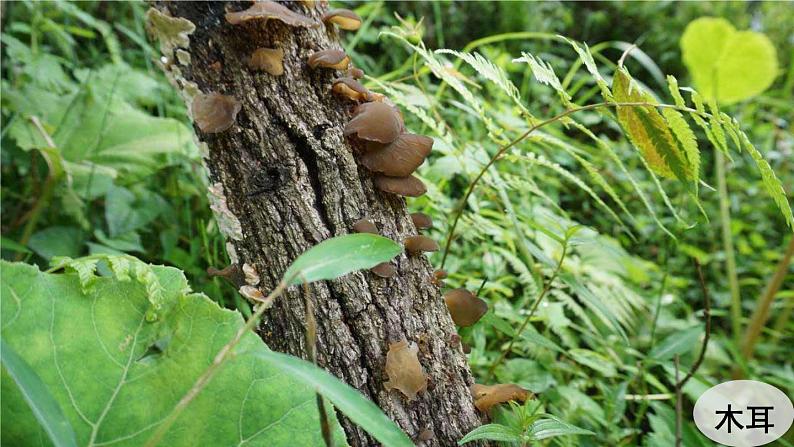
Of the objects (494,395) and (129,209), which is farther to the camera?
(129,209)

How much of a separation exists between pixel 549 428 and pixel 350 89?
2.17 feet

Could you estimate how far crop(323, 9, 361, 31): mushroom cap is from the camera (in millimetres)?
1212

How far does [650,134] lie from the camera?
1181 millimetres

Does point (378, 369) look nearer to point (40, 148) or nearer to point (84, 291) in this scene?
point (84, 291)

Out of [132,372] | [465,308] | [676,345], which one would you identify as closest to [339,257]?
[132,372]

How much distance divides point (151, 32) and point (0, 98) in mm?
1367

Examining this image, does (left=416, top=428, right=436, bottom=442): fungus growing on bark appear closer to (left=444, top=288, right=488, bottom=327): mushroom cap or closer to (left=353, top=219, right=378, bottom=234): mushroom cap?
(left=444, top=288, right=488, bottom=327): mushroom cap

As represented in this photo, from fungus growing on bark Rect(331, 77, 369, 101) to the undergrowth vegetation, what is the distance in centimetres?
17

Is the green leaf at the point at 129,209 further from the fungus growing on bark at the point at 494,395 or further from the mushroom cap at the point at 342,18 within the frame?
the fungus growing on bark at the point at 494,395

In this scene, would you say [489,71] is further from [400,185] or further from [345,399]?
[345,399]

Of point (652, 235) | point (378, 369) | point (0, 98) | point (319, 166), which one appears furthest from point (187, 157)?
point (652, 235)

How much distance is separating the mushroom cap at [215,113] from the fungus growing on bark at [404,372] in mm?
469

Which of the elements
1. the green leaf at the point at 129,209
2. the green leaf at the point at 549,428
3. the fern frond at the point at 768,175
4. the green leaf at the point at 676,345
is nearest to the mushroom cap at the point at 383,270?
the green leaf at the point at 549,428

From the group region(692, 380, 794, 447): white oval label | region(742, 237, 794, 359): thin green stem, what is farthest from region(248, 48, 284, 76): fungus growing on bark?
region(742, 237, 794, 359): thin green stem
